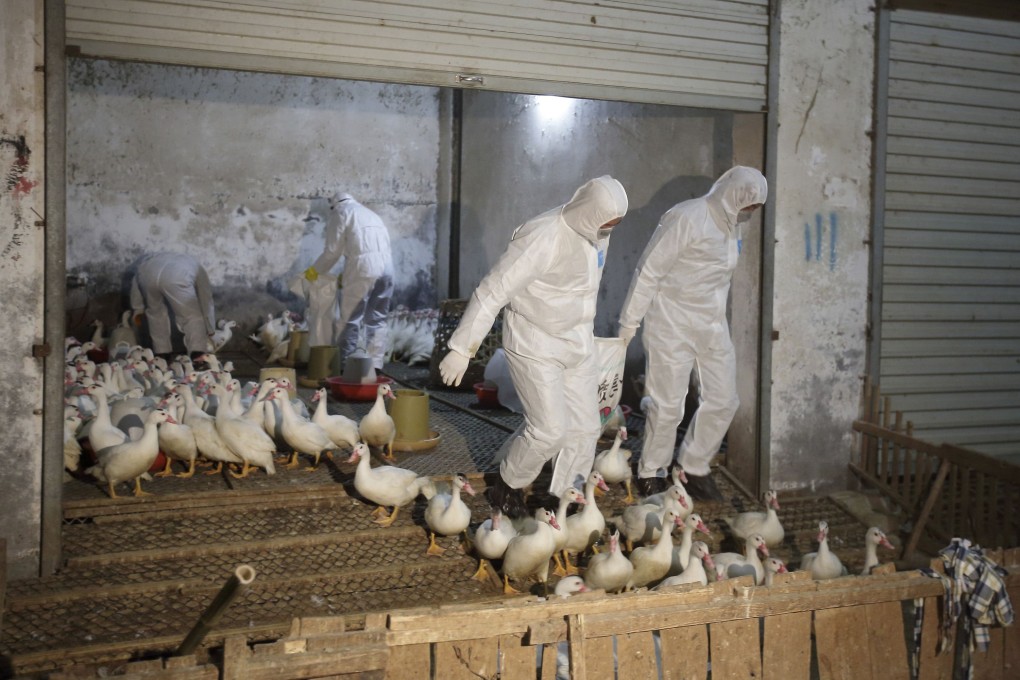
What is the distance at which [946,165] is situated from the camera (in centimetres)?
803

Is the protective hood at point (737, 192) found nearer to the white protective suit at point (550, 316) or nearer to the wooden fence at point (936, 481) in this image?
the white protective suit at point (550, 316)

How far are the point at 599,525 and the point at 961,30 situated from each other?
16.5 ft

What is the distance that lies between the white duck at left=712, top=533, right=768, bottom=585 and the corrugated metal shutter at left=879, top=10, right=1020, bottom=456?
258 cm

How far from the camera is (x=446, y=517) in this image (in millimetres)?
6074

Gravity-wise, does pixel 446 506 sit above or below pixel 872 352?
below

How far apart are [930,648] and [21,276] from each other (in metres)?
4.90

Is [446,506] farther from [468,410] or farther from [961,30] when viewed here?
[961,30]

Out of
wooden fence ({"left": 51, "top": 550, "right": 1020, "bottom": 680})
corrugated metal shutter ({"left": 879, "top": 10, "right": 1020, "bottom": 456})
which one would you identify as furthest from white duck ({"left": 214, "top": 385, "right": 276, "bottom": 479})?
corrugated metal shutter ({"left": 879, "top": 10, "right": 1020, "bottom": 456})

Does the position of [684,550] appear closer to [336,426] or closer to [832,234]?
[336,426]

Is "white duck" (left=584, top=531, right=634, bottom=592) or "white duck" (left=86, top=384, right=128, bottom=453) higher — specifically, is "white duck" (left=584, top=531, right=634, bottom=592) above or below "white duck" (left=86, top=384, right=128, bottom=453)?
below

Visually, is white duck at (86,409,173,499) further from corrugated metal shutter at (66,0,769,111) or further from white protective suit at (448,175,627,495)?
corrugated metal shutter at (66,0,769,111)

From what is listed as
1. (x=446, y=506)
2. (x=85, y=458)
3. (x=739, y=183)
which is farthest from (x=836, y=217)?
(x=85, y=458)

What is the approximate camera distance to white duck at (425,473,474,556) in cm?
608

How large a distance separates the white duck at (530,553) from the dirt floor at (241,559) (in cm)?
15
